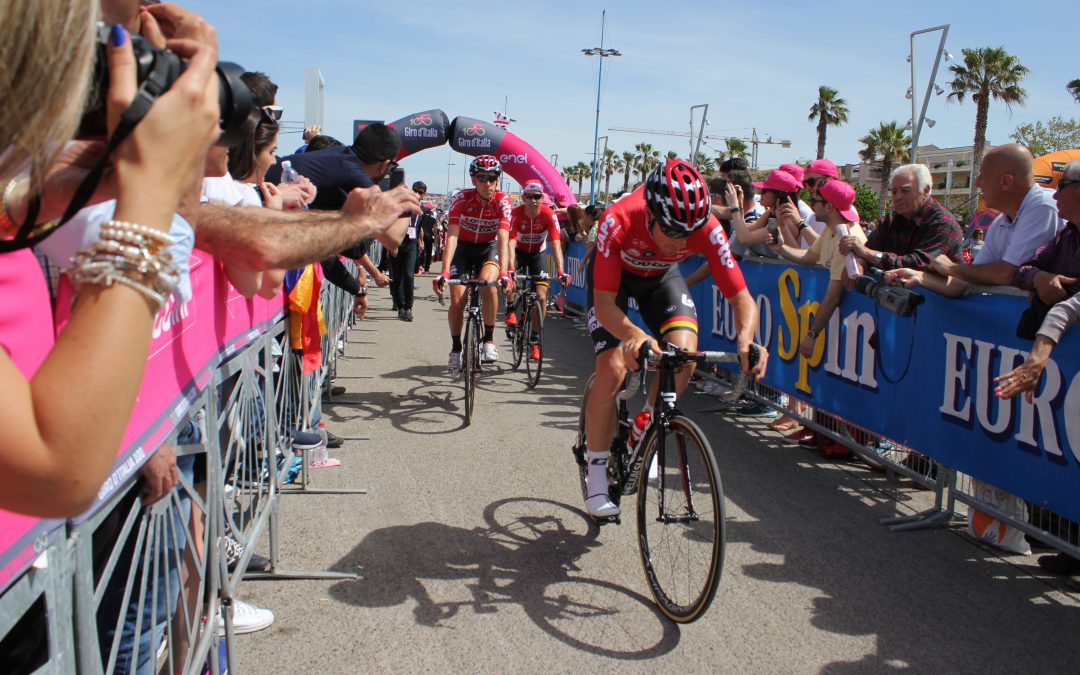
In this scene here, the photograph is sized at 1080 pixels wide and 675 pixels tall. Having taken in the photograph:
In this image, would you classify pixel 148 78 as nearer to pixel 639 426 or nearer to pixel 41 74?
pixel 41 74

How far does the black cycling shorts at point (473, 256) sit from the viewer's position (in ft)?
28.8

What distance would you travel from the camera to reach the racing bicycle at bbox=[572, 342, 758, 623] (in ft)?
12.0

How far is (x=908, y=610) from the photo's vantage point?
3773 millimetres

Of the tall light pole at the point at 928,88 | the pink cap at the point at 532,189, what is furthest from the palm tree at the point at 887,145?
the pink cap at the point at 532,189

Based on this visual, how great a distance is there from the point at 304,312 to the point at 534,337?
4024mm

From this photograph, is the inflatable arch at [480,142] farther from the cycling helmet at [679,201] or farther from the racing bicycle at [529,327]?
the cycling helmet at [679,201]

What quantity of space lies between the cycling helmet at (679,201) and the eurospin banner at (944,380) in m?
1.90

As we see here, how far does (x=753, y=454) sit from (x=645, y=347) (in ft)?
9.98

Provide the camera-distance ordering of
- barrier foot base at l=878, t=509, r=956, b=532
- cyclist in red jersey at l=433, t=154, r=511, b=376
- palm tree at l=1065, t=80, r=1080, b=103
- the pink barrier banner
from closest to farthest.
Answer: the pink barrier banner
barrier foot base at l=878, t=509, r=956, b=532
cyclist in red jersey at l=433, t=154, r=511, b=376
palm tree at l=1065, t=80, r=1080, b=103

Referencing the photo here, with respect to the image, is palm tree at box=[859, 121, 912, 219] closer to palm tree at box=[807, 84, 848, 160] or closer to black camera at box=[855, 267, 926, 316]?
palm tree at box=[807, 84, 848, 160]

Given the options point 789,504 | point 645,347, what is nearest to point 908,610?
point 789,504

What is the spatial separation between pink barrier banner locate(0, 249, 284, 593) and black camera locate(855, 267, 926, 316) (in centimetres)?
389

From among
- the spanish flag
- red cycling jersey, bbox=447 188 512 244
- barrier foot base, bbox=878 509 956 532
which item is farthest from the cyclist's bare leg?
red cycling jersey, bbox=447 188 512 244

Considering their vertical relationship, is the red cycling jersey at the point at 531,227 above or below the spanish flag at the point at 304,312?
above
